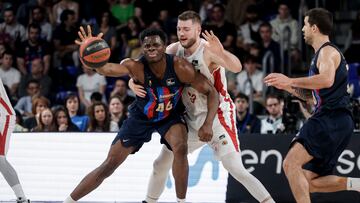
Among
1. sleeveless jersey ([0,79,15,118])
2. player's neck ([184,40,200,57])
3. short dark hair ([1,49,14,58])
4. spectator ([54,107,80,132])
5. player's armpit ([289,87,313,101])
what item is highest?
player's neck ([184,40,200,57])

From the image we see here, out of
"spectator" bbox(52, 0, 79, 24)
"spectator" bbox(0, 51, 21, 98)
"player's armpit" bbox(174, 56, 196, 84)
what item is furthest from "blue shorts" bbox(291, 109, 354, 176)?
"spectator" bbox(52, 0, 79, 24)

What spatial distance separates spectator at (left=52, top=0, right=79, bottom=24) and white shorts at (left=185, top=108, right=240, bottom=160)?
8154 millimetres

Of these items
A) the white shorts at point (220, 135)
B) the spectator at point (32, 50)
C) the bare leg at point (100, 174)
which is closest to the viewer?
the bare leg at point (100, 174)

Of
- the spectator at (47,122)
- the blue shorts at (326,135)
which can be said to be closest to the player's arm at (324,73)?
the blue shorts at (326,135)

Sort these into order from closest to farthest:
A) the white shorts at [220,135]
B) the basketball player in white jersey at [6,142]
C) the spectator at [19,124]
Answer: the white shorts at [220,135] < the basketball player in white jersey at [6,142] < the spectator at [19,124]

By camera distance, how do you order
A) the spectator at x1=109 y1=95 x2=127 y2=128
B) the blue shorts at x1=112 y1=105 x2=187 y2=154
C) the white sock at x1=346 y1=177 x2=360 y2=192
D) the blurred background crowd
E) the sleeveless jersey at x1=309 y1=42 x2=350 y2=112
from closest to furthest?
the sleeveless jersey at x1=309 y1=42 x2=350 y2=112
the white sock at x1=346 y1=177 x2=360 y2=192
the blue shorts at x1=112 y1=105 x2=187 y2=154
the spectator at x1=109 y1=95 x2=127 y2=128
the blurred background crowd

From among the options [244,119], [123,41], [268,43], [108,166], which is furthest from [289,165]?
[123,41]

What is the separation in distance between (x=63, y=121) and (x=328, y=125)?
552 centimetres

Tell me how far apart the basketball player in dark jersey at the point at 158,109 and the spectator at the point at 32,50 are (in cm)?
782

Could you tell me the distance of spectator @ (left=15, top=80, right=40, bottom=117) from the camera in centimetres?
1641

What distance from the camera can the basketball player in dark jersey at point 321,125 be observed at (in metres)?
9.38

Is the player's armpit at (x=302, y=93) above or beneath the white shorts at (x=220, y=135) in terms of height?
above

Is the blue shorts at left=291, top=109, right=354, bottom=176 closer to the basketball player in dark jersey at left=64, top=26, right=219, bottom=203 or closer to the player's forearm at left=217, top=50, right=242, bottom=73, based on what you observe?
the player's forearm at left=217, top=50, right=242, bottom=73

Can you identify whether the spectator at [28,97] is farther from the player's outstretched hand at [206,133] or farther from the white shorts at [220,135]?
the player's outstretched hand at [206,133]
